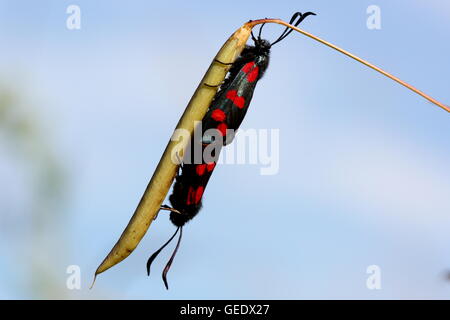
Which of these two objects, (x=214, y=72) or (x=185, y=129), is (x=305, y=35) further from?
(x=185, y=129)

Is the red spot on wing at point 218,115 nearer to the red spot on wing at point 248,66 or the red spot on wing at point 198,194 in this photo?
the red spot on wing at point 248,66

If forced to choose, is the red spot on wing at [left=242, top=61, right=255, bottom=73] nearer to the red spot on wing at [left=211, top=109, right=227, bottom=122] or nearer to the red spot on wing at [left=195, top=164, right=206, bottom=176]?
the red spot on wing at [left=211, top=109, right=227, bottom=122]

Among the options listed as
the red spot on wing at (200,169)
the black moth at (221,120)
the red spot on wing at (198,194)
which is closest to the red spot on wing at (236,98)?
the black moth at (221,120)

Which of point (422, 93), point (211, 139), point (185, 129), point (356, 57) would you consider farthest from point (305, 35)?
point (211, 139)

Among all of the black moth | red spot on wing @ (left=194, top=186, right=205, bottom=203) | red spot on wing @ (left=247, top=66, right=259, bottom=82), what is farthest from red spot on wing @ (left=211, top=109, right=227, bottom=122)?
red spot on wing @ (left=194, top=186, right=205, bottom=203)

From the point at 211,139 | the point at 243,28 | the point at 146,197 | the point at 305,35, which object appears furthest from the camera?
the point at 211,139
